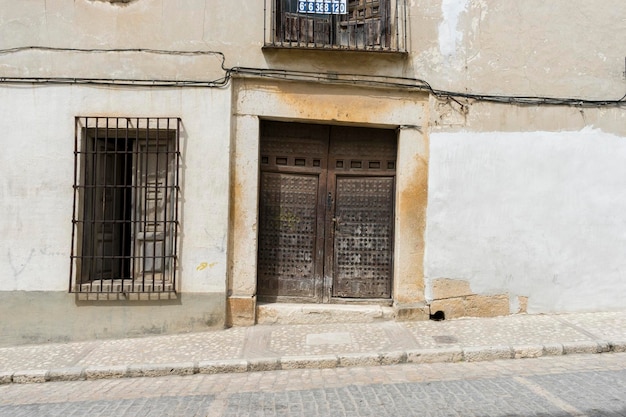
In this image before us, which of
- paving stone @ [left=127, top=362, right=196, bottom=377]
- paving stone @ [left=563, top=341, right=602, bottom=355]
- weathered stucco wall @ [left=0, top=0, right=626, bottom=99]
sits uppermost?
weathered stucco wall @ [left=0, top=0, right=626, bottom=99]

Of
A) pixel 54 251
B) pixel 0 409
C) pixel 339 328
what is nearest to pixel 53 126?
pixel 54 251

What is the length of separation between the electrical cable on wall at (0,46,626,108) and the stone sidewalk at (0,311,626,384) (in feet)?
9.13

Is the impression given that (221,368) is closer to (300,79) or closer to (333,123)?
(333,123)

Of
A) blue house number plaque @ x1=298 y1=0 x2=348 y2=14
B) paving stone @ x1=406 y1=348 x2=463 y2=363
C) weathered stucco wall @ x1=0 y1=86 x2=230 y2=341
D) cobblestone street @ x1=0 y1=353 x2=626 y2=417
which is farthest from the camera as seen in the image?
blue house number plaque @ x1=298 y1=0 x2=348 y2=14

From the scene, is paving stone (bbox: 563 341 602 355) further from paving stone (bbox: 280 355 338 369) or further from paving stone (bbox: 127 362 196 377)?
paving stone (bbox: 127 362 196 377)

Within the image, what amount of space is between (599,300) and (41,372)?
6607 mm

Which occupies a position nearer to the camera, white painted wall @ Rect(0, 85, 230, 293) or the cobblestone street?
the cobblestone street

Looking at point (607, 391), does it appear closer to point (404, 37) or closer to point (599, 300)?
point (599, 300)

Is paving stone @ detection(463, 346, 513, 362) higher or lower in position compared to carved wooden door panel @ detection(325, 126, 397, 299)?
lower

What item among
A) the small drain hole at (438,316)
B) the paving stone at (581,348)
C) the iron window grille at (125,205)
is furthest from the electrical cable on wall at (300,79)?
the paving stone at (581,348)

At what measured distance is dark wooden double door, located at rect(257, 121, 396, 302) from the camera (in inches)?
255

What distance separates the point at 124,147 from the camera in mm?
6203

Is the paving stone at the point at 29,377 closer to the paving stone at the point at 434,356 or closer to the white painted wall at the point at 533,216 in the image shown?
the paving stone at the point at 434,356

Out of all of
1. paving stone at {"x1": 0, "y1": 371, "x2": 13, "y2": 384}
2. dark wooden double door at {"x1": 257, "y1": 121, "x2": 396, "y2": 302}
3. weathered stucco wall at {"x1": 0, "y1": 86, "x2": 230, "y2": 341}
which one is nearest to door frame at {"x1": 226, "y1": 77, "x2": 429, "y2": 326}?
dark wooden double door at {"x1": 257, "y1": 121, "x2": 396, "y2": 302}
